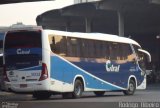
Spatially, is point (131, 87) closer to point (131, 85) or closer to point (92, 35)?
point (131, 85)

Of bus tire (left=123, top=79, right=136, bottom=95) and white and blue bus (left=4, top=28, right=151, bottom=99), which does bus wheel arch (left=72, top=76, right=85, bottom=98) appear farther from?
bus tire (left=123, top=79, right=136, bottom=95)

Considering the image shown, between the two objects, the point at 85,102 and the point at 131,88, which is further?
the point at 131,88

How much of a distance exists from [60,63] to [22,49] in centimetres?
177

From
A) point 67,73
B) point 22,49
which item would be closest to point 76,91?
point 67,73

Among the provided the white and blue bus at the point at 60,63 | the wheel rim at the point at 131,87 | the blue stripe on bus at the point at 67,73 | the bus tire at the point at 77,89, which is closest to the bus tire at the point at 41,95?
the white and blue bus at the point at 60,63

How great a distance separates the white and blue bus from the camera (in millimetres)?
22453

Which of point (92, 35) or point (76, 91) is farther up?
point (92, 35)

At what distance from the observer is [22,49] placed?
22.8 meters

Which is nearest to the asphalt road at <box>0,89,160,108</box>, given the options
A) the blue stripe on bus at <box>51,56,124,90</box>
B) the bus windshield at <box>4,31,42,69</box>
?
the blue stripe on bus at <box>51,56,124,90</box>

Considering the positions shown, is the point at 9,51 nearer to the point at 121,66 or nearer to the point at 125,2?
the point at 121,66

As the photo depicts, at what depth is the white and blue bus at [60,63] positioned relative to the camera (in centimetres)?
2245

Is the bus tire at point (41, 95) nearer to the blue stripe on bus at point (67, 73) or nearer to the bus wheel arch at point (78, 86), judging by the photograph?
the bus wheel arch at point (78, 86)

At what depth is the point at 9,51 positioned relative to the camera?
75.9ft

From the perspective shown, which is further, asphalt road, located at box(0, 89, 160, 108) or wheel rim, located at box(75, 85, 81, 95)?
wheel rim, located at box(75, 85, 81, 95)
